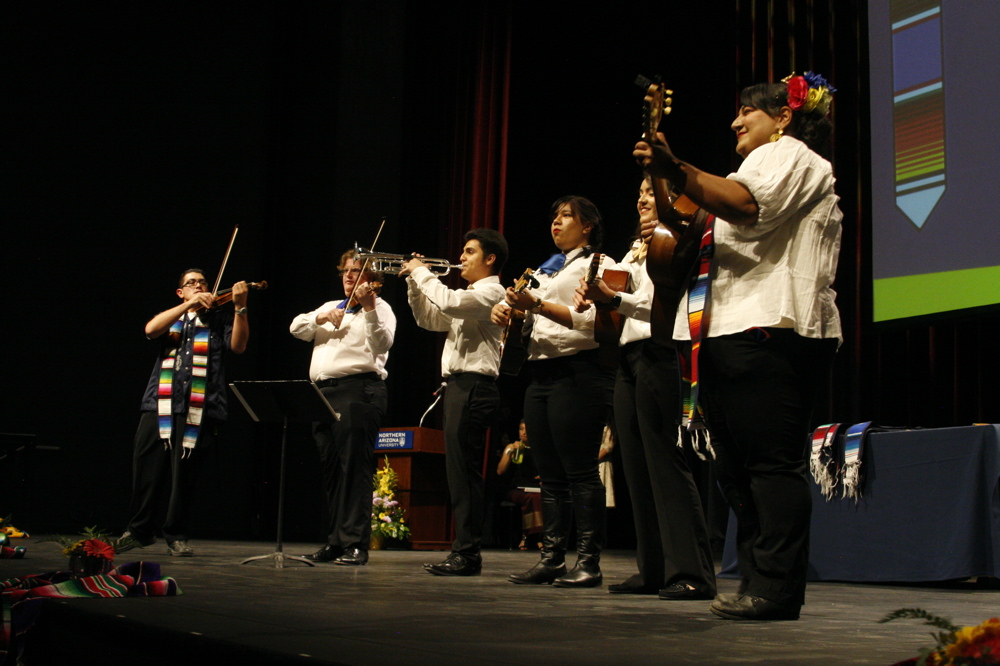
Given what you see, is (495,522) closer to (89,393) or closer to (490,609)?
(89,393)

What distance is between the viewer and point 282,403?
4.31 metres

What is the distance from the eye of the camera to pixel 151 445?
5.13 metres

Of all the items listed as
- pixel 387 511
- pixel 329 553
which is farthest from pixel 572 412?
pixel 387 511

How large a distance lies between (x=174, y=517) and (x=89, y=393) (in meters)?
3.87

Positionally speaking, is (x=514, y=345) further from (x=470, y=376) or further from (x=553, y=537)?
(x=553, y=537)

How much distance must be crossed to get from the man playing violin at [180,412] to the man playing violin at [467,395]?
1364 millimetres

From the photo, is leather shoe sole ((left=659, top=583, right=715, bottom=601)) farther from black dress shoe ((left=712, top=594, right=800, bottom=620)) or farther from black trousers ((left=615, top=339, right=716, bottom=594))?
black dress shoe ((left=712, top=594, right=800, bottom=620))

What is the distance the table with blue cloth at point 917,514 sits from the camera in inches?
163

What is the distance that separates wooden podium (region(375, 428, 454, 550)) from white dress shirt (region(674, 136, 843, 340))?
16.8 feet

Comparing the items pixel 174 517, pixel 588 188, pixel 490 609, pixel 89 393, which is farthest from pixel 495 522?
pixel 490 609

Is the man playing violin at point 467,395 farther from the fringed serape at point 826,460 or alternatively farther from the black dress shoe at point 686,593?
the fringed serape at point 826,460

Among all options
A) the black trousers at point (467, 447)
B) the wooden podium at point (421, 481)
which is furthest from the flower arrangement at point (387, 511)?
the black trousers at point (467, 447)

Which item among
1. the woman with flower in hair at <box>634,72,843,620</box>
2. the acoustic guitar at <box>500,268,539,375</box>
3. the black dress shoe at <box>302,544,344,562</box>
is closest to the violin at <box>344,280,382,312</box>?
the acoustic guitar at <box>500,268,539,375</box>

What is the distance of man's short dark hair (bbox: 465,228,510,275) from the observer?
4414 mm
